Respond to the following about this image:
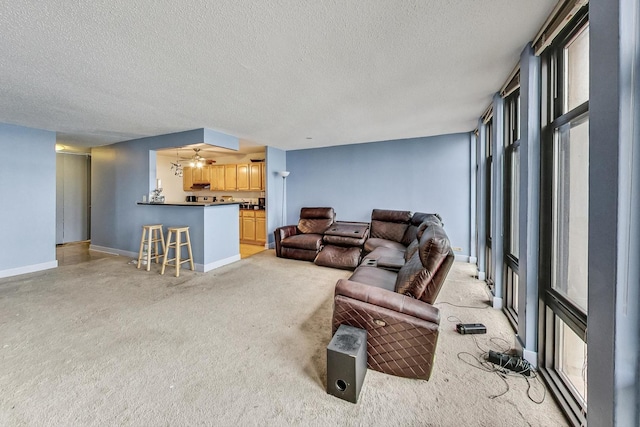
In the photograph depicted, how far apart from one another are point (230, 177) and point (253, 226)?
1647 mm

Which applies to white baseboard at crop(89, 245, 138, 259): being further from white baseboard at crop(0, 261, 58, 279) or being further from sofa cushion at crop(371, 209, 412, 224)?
sofa cushion at crop(371, 209, 412, 224)

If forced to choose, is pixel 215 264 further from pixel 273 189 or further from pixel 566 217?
pixel 566 217

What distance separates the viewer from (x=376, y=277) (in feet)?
8.40

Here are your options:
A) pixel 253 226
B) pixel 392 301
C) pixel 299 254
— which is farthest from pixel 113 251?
pixel 392 301

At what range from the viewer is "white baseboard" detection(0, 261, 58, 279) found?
12.3 ft

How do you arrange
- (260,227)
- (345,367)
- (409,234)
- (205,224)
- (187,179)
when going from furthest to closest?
(187,179), (260,227), (409,234), (205,224), (345,367)

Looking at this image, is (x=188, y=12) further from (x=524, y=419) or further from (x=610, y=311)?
(x=524, y=419)

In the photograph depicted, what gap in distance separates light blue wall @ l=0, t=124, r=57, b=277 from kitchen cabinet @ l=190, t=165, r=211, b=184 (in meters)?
3.27

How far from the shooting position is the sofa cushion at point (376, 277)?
2.38 metres

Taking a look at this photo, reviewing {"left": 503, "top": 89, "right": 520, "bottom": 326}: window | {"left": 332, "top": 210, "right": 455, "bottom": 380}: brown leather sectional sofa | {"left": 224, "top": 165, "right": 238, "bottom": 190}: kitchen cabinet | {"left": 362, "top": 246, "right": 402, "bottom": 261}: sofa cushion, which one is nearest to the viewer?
{"left": 332, "top": 210, "right": 455, "bottom": 380}: brown leather sectional sofa

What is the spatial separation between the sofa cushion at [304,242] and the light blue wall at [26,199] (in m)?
4.05

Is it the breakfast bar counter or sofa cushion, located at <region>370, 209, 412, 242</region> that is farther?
sofa cushion, located at <region>370, 209, 412, 242</region>

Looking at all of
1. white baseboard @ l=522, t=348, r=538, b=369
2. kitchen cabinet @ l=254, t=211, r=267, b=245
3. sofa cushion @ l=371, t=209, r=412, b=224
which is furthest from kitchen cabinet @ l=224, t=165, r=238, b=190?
white baseboard @ l=522, t=348, r=538, b=369

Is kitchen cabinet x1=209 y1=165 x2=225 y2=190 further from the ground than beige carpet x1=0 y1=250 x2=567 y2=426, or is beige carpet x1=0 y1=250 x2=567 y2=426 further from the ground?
kitchen cabinet x1=209 y1=165 x2=225 y2=190
